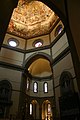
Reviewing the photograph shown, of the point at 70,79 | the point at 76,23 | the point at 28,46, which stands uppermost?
the point at 28,46

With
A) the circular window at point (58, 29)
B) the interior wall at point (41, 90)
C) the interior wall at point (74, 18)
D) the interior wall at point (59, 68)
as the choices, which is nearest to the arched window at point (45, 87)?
the interior wall at point (41, 90)

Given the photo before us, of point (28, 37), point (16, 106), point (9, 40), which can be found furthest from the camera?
point (28, 37)

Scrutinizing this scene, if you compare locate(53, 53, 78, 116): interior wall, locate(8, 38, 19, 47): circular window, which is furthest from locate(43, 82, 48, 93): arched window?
locate(8, 38, 19, 47): circular window

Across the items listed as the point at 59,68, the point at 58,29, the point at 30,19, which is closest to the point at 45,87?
the point at 59,68

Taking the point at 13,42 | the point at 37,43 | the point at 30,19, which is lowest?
the point at 13,42

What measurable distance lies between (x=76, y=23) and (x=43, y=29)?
490 inches

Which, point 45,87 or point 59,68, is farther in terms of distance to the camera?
point 45,87

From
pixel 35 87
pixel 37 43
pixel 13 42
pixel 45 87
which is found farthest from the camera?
pixel 45 87

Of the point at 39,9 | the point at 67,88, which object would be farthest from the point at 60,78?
the point at 39,9

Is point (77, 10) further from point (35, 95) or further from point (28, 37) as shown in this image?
point (35, 95)

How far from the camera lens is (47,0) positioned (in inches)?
251

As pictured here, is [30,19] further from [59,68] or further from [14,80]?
[59,68]

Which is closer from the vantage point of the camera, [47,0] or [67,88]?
[47,0]

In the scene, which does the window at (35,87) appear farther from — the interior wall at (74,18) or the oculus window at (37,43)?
the interior wall at (74,18)
